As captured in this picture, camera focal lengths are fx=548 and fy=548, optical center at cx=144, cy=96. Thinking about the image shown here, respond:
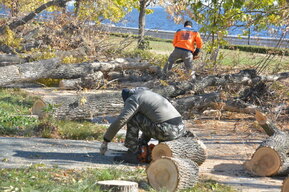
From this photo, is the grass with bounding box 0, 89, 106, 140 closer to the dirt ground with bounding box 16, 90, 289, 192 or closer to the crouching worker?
the dirt ground with bounding box 16, 90, 289, 192

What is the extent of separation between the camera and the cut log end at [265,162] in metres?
8.05

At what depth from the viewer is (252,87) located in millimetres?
13844

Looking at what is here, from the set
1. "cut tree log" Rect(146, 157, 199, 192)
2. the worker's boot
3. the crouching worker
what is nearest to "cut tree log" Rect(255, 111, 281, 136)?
the crouching worker

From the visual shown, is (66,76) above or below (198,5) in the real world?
below

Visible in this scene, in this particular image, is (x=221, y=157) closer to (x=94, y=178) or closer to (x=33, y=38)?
(x=94, y=178)

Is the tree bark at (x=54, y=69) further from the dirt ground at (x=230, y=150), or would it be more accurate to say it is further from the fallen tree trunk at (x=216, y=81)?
the dirt ground at (x=230, y=150)

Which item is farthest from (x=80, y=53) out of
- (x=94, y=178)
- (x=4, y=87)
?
(x=94, y=178)

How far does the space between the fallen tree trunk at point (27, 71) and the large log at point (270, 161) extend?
26.4 feet

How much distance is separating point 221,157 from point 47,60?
7.78 metres

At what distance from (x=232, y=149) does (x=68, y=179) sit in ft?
14.0

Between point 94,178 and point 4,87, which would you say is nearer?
point 94,178

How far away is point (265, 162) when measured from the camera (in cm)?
817

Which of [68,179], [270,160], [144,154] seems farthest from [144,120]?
[270,160]

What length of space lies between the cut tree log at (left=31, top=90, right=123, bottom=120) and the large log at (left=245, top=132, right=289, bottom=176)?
435 centimetres
